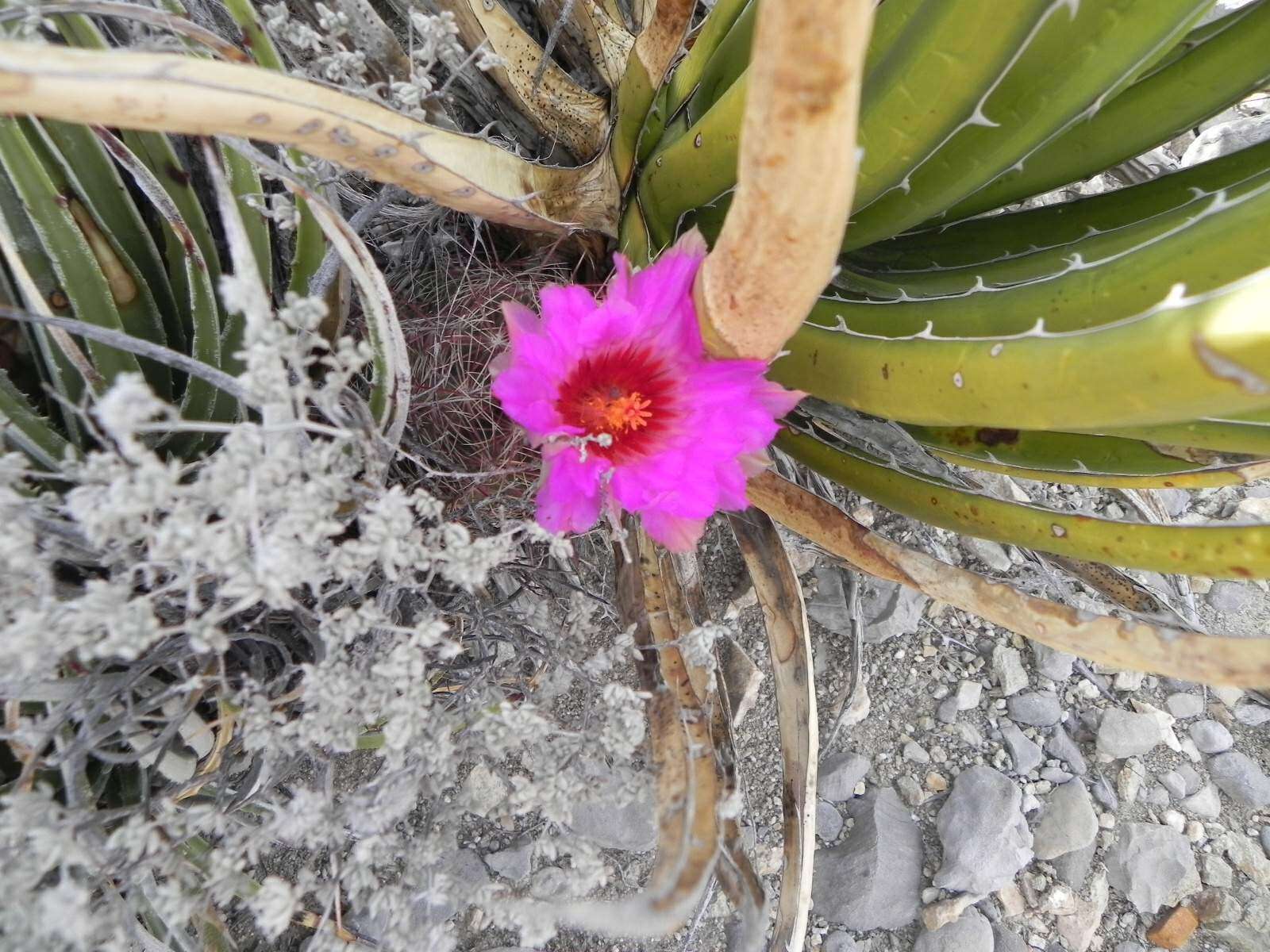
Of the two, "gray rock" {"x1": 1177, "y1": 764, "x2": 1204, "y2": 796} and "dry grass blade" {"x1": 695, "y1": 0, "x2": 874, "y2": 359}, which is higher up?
"gray rock" {"x1": 1177, "y1": 764, "x2": 1204, "y2": 796}

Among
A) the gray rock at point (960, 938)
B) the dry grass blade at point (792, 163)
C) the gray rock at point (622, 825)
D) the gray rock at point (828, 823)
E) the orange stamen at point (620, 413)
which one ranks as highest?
the orange stamen at point (620, 413)

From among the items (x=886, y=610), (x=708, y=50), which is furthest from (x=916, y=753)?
(x=708, y=50)

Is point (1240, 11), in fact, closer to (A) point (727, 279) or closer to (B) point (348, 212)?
(A) point (727, 279)

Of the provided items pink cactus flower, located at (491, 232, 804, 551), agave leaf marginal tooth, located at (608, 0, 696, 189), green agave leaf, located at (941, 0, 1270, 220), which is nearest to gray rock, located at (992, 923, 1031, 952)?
pink cactus flower, located at (491, 232, 804, 551)

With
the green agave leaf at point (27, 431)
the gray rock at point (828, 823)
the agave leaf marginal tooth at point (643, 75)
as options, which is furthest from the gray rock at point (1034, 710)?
the green agave leaf at point (27, 431)

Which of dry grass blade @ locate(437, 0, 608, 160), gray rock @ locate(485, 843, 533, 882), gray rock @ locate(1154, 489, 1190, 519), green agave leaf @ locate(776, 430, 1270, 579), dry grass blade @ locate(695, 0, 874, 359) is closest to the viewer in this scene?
dry grass blade @ locate(695, 0, 874, 359)

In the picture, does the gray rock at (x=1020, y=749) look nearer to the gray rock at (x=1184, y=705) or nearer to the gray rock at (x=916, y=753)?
the gray rock at (x=916, y=753)

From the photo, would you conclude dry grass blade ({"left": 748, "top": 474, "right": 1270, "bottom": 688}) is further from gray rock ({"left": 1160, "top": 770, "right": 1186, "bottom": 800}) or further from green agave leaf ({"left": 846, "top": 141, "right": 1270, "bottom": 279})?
gray rock ({"left": 1160, "top": 770, "right": 1186, "bottom": 800})

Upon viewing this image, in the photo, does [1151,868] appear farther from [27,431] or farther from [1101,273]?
[27,431]
